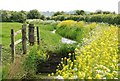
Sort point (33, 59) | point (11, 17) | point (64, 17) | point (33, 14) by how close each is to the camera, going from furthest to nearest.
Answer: point (33, 14) → point (64, 17) → point (11, 17) → point (33, 59)

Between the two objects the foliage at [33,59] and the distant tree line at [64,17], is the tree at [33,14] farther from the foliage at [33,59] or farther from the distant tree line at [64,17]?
the foliage at [33,59]

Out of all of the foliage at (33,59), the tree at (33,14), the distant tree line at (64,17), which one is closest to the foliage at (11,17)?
the distant tree line at (64,17)

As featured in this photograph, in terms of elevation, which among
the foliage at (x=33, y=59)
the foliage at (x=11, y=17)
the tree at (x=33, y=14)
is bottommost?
the tree at (x=33, y=14)

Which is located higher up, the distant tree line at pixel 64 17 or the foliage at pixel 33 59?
the foliage at pixel 33 59

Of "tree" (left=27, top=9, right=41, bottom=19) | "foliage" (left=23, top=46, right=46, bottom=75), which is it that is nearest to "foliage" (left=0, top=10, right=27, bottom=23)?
"tree" (left=27, top=9, right=41, bottom=19)

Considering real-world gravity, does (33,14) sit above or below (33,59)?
below

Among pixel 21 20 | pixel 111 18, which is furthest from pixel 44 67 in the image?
pixel 21 20

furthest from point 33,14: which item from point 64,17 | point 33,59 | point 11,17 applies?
point 33,59

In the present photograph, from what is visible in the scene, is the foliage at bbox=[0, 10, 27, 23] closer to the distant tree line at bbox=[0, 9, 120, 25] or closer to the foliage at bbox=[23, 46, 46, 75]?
the distant tree line at bbox=[0, 9, 120, 25]

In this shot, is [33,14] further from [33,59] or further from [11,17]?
[33,59]

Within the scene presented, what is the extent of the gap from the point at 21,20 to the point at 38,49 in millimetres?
28939

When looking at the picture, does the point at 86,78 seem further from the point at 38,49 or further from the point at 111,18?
the point at 111,18

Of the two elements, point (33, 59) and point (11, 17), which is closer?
point (33, 59)

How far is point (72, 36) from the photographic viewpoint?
1995 centimetres
